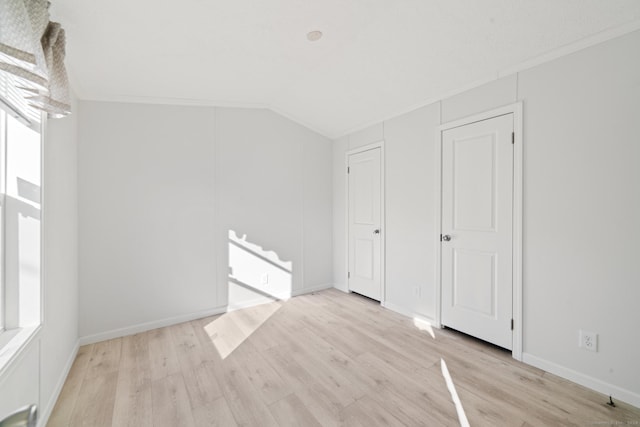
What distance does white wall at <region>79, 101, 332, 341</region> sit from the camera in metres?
2.68

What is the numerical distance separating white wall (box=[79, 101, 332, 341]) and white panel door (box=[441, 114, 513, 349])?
1.95 metres

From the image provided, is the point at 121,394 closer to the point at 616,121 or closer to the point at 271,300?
the point at 271,300

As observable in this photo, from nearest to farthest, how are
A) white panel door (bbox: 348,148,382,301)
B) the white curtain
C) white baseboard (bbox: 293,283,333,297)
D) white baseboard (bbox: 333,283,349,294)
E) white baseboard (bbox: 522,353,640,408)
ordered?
the white curtain
white baseboard (bbox: 522,353,640,408)
white panel door (bbox: 348,148,382,301)
white baseboard (bbox: 293,283,333,297)
white baseboard (bbox: 333,283,349,294)

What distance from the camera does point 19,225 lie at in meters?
1.55

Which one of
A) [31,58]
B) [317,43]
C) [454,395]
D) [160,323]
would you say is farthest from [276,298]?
[31,58]

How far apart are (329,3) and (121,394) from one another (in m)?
3.06

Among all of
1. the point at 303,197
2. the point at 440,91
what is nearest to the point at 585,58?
the point at 440,91

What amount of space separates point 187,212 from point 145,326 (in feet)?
4.11

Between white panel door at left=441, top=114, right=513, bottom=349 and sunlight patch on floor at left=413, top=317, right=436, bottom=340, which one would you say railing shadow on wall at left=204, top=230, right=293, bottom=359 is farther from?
white panel door at left=441, top=114, right=513, bottom=349

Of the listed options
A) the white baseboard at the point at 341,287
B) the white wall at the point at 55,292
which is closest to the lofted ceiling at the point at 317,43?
the white wall at the point at 55,292

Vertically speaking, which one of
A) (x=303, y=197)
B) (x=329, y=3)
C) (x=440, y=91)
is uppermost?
(x=329, y=3)

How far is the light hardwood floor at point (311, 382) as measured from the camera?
168 centimetres

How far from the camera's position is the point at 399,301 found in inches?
129

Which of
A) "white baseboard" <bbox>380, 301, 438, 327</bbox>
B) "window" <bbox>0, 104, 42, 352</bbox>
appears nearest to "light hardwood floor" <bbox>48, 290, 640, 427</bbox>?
"white baseboard" <bbox>380, 301, 438, 327</bbox>
